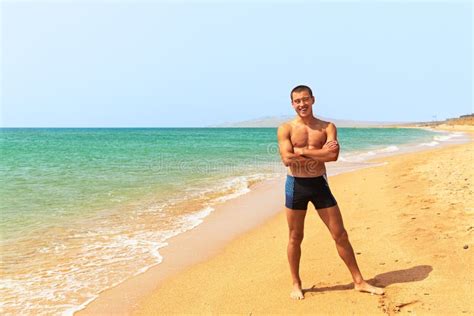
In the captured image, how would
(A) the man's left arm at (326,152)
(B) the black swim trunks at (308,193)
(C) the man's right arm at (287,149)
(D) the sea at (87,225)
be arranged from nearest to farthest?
1. (A) the man's left arm at (326,152)
2. (C) the man's right arm at (287,149)
3. (B) the black swim trunks at (308,193)
4. (D) the sea at (87,225)

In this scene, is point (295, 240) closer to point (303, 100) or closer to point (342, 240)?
point (342, 240)

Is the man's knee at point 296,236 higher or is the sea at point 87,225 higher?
the man's knee at point 296,236

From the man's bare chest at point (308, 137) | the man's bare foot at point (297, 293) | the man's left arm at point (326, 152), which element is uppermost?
the man's bare chest at point (308, 137)

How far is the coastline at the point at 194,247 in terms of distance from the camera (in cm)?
476

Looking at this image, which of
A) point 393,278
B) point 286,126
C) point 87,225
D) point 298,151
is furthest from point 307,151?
point 87,225

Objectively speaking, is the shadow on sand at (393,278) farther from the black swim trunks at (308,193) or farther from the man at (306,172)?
the black swim trunks at (308,193)

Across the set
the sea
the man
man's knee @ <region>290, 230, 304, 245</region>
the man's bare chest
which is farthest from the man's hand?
the sea

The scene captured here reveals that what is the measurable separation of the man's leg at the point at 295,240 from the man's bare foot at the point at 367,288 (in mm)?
607

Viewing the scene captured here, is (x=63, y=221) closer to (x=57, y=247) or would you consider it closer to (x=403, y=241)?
(x=57, y=247)

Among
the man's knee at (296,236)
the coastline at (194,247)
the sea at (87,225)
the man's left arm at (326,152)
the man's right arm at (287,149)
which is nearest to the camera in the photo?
the man's left arm at (326,152)

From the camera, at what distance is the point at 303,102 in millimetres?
4344

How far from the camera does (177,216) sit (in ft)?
30.6

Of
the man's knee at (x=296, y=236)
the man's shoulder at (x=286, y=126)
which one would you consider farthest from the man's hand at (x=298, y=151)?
the man's knee at (x=296, y=236)

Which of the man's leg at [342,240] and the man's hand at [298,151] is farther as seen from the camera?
the man's leg at [342,240]
